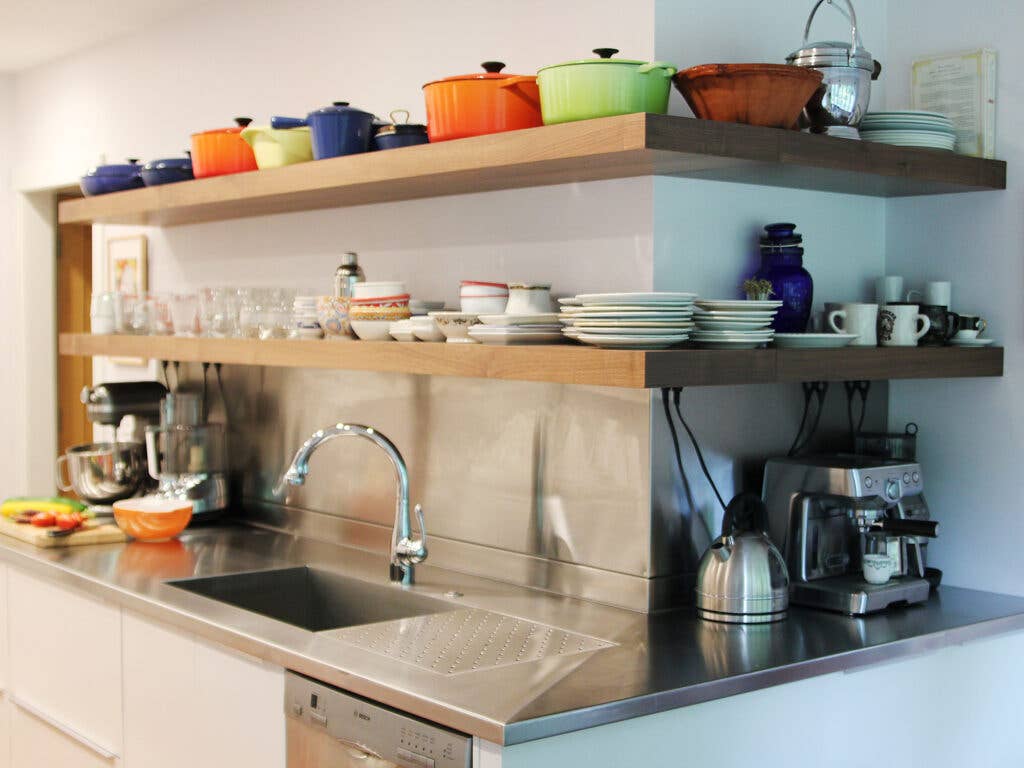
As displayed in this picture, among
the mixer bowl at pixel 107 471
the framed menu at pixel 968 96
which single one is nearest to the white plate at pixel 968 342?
the framed menu at pixel 968 96

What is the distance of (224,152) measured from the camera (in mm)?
3064

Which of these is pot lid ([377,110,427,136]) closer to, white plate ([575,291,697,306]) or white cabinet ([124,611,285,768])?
white plate ([575,291,697,306])

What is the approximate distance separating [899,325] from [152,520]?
76.4 inches

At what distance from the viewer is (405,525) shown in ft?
9.11

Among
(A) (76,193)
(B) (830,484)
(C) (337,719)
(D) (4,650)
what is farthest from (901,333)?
(A) (76,193)

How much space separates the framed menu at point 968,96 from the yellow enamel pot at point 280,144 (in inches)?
54.3

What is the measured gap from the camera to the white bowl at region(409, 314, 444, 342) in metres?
2.53

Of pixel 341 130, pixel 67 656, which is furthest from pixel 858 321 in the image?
pixel 67 656

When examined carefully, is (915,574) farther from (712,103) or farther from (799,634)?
(712,103)

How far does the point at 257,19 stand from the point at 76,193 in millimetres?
2045

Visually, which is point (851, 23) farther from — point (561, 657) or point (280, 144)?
point (561, 657)

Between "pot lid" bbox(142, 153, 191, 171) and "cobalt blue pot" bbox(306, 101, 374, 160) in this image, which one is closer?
"cobalt blue pot" bbox(306, 101, 374, 160)

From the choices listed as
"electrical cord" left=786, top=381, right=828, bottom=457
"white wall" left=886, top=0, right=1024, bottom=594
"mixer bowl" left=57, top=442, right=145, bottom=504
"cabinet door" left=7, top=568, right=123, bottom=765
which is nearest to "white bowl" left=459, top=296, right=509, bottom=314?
"electrical cord" left=786, top=381, right=828, bottom=457

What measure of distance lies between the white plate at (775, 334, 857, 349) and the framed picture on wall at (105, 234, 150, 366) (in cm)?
243
